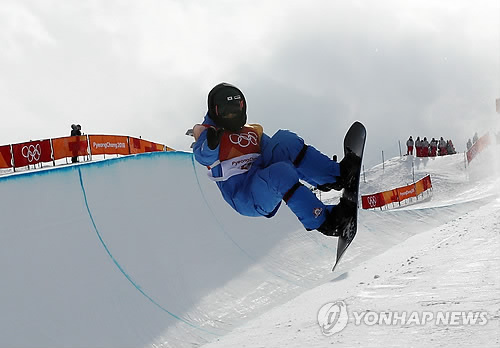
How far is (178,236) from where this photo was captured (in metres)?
6.82

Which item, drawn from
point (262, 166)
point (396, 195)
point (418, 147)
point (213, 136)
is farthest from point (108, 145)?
point (418, 147)

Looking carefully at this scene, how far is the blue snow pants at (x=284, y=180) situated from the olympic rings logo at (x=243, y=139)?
15cm

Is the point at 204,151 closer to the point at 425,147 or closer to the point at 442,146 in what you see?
the point at 425,147

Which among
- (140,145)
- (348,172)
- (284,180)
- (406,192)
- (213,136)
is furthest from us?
(406,192)

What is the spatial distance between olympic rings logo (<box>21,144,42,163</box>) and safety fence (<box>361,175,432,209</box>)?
1187 centimetres

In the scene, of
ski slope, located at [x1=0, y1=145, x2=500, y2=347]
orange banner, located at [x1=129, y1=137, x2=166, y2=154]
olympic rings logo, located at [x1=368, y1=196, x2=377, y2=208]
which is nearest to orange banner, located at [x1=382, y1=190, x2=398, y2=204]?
olympic rings logo, located at [x1=368, y1=196, x2=377, y2=208]

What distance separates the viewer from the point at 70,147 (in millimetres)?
14039

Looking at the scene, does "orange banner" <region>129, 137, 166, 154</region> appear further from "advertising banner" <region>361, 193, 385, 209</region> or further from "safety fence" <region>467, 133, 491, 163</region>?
"safety fence" <region>467, 133, 491, 163</region>

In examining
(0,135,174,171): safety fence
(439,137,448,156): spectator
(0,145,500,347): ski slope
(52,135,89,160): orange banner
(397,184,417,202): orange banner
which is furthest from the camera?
(439,137,448,156): spectator

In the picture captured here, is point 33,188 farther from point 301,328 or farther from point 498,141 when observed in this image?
point 498,141

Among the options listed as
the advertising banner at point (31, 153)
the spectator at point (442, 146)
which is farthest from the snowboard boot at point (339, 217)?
the spectator at point (442, 146)

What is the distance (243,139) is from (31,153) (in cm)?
1068

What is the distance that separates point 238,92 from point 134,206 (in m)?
3.12

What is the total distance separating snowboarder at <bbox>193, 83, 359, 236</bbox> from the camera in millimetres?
→ 4012
